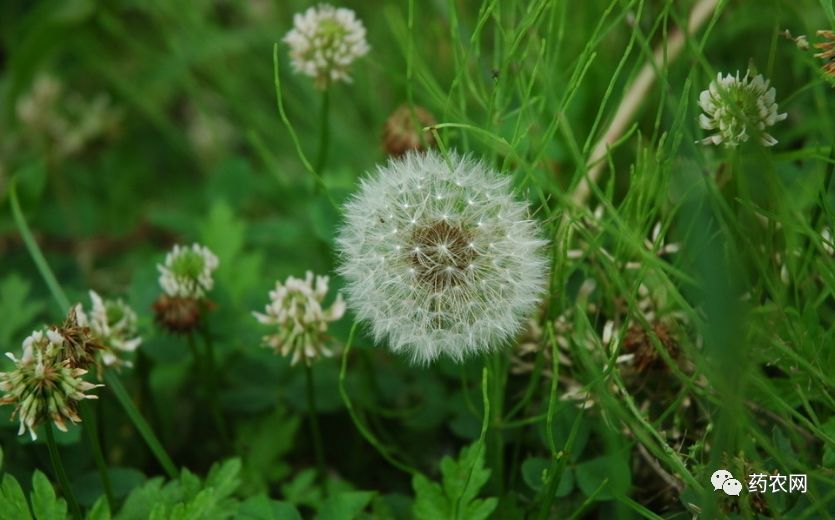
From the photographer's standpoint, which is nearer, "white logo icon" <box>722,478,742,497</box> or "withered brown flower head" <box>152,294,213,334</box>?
"white logo icon" <box>722,478,742,497</box>

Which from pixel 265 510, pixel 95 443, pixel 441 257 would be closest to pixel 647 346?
pixel 441 257

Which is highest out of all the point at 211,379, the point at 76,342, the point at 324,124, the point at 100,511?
the point at 324,124

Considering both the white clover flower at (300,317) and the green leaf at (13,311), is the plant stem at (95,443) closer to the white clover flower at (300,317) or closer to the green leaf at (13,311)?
the white clover flower at (300,317)

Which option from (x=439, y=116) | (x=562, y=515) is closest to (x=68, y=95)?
(x=439, y=116)

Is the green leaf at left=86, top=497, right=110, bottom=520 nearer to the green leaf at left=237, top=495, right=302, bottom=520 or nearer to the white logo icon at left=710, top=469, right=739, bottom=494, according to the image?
the green leaf at left=237, top=495, right=302, bottom=520

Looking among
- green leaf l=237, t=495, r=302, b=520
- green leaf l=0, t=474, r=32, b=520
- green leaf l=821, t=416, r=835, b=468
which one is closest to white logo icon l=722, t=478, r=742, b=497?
green leaf l=821, t=416, r=835, b=468

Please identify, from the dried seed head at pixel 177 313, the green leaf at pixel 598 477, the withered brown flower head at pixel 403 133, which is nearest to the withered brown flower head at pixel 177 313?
the dried seed head at pixel 177 313

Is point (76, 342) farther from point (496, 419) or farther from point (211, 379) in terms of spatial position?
point (496, 419)

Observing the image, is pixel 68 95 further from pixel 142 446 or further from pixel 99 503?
pixel 99 503
